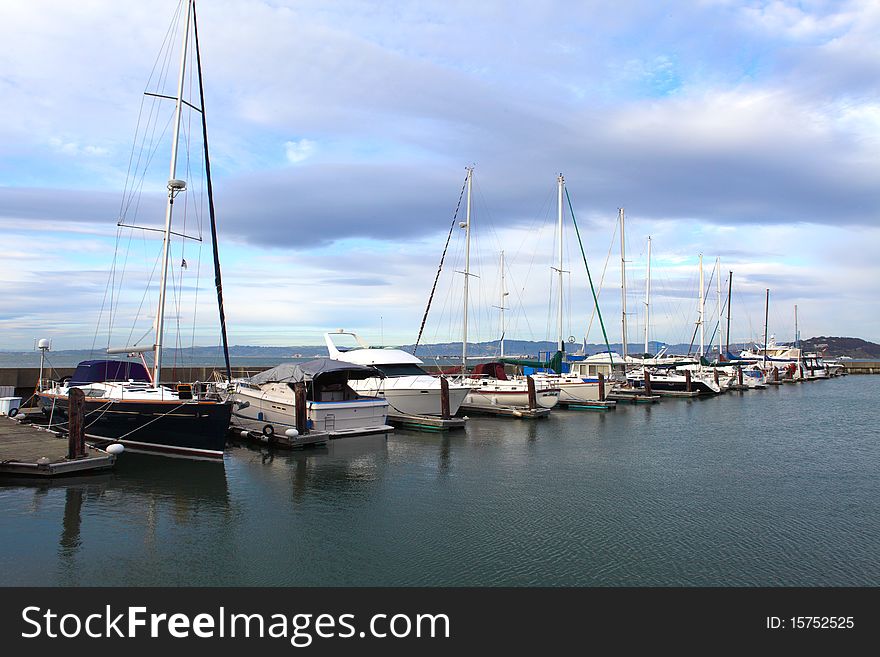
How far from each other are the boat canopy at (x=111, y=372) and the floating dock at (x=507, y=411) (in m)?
18.3

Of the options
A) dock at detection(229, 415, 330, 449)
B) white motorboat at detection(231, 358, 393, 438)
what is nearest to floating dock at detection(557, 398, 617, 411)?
white motorboat at detection(231, 358, 393, 438)

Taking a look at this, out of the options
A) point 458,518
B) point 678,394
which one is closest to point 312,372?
point 458,518

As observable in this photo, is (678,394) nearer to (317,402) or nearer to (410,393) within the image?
(410,393)

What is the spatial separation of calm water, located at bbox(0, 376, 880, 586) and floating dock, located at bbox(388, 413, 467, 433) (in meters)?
3.42

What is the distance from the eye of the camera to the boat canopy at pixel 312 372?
992 inches

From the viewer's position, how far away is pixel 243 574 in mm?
10922

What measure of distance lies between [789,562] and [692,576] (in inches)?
88.6

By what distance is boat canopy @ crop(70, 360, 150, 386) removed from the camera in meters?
23.3

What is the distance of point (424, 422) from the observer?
29.2 meters

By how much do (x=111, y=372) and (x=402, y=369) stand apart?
13.2m

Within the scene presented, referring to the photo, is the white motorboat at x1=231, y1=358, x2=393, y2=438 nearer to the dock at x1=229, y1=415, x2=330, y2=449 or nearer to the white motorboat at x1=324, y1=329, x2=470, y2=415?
the dock at x1=229, y1=415, x2=330, y2=449

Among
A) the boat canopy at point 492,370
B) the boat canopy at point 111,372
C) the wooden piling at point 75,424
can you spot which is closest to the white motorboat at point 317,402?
the boat canopy at point 111,372
